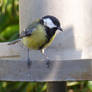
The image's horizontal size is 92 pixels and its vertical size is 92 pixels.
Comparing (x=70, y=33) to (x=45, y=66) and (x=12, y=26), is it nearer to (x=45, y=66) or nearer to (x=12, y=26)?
(x=45, y=66)

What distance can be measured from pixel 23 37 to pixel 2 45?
9.5 inches

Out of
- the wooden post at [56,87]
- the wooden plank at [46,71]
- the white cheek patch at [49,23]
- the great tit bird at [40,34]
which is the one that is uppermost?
the white cheek patch at [49,23]

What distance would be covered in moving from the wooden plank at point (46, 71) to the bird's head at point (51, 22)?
1.35 feet

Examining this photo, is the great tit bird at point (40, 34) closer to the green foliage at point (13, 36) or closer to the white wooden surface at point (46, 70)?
the white wooden surface at point (46, 70)

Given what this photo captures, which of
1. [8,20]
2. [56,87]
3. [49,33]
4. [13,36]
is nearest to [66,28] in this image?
[49,33]

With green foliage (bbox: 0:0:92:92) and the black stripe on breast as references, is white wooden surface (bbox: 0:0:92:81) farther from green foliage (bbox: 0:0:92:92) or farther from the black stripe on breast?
green foliage (bbox: 0:0:92:92)

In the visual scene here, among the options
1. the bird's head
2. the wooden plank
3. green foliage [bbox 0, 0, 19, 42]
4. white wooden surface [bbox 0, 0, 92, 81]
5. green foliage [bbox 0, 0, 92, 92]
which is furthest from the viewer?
green foliage [bbox 0, 0, 19, 42]

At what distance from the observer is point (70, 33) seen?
7.68 ft

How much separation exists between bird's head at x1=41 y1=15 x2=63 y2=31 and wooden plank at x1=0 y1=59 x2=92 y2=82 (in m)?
0.41

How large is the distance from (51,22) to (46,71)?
47cm

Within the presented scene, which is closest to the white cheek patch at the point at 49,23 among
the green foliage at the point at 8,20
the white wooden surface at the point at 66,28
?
the white wooden surface at the point at 66,28

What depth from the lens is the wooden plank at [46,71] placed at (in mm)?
1757

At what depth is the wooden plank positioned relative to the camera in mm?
1757

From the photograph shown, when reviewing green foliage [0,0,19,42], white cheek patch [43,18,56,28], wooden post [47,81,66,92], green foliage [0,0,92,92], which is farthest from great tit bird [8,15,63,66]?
green foliage [0,0,19,42]
